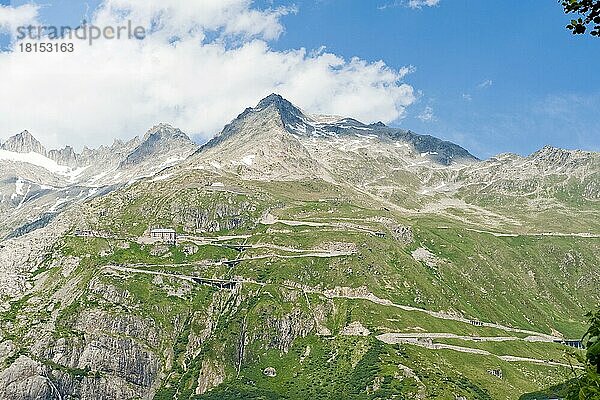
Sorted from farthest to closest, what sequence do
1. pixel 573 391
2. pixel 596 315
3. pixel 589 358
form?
pixel 596 315 → pixel 589 358 → pixel 573 391

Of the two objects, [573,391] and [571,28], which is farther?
[573,391]

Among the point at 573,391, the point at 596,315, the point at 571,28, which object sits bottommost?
the point at 573,391

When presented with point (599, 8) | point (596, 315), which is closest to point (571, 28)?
point (599, 8)

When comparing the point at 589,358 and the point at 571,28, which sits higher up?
the point at 571,28

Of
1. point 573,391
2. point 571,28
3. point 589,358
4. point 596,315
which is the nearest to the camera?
point 571,28

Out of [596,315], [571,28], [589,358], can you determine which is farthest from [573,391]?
[571,28]

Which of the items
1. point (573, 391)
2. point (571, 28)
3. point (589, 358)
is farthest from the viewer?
point (589, 358)

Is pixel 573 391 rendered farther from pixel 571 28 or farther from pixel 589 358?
pixel 571 28

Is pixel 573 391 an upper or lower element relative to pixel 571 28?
lower

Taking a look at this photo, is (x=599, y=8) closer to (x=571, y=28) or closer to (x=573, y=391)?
(x=571, y=28)
